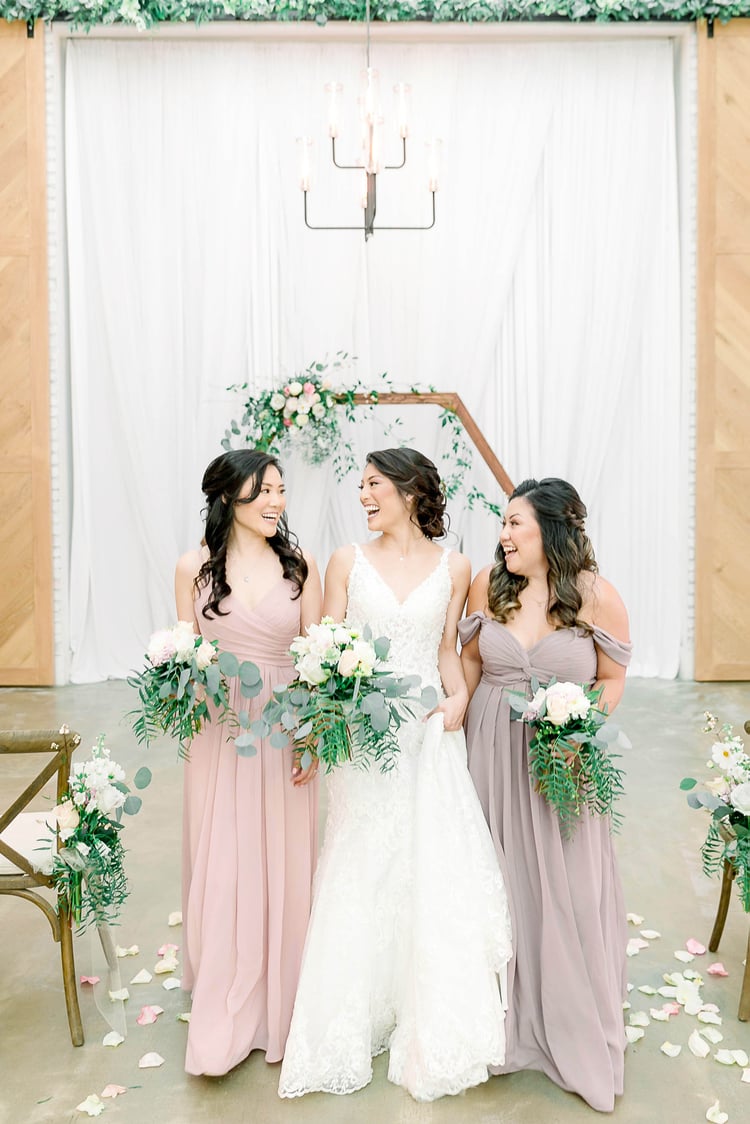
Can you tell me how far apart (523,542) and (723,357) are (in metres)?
5.20

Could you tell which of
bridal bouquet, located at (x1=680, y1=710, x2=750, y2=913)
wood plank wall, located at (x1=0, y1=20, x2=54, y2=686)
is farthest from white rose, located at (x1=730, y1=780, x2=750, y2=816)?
wood plank wall, located at (x1=0, y1=20, x2=54, y2=686)

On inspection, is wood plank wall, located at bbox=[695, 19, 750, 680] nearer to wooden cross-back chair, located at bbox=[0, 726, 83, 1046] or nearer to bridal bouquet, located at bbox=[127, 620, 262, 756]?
bridal bouquet, located at bbox=[127, 620, 262, 756]

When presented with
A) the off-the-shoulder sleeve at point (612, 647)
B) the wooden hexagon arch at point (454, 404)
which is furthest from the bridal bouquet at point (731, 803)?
the wooden hexagon arch at point (454, 404)

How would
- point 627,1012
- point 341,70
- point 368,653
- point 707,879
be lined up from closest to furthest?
point 368,653, point 627,1012, point 707,879, point 341,70

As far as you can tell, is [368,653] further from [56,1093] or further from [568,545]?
[56,1093]

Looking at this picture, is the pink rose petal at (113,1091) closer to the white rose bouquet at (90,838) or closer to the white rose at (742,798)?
the white rose bouquet at (90,838)

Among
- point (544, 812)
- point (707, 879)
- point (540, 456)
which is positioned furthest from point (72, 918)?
point (540, 456)

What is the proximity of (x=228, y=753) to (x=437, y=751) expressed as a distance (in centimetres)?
62

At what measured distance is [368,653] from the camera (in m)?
2.63

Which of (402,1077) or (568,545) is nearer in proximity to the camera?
(402,1077)

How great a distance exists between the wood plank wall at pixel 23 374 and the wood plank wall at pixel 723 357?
485cm

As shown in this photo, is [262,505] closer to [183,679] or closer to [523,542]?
[183,679]

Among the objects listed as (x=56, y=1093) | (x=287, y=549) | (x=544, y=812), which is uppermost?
(x=287, y=549)

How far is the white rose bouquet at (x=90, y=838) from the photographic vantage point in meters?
2.96
